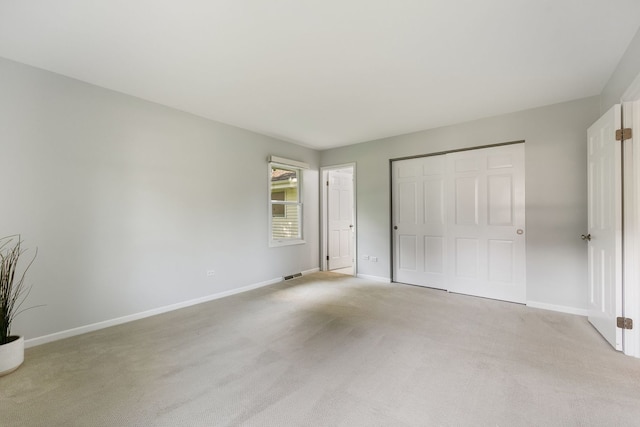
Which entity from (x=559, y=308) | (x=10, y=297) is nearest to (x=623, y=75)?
(x=559, y=308)

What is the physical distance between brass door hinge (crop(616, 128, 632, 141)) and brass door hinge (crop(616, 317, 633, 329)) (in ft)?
4.92

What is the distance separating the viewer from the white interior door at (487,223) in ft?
12.1

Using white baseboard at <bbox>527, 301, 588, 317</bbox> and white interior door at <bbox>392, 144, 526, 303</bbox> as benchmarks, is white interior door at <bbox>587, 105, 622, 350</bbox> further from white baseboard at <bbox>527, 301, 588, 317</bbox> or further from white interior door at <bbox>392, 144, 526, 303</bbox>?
white interior door at <bbox>392, 144, 526, 303</bbox>

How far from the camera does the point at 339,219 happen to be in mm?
6055

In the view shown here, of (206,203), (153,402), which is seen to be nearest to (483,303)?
(153,402)

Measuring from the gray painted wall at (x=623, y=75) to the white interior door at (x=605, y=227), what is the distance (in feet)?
0.77

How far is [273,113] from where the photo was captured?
12.2ft

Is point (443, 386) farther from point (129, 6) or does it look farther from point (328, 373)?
point (129, 6)

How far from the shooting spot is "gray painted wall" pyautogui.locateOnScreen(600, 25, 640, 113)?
2105 millimetres

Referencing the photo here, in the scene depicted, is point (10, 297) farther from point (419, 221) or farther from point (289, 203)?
point (419, 221)

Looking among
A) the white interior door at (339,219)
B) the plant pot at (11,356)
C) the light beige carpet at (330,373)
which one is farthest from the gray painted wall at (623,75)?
the plant pot at (11,356)

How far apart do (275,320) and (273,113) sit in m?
2.64

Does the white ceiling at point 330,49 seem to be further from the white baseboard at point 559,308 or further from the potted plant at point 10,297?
the white baseboard at point 559,308

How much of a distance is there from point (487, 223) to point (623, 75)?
2.04m
